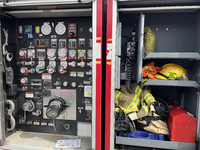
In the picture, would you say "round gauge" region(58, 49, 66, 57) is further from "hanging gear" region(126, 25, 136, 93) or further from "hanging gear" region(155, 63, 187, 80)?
"hanging gear" region(155, 63, 187, 80)

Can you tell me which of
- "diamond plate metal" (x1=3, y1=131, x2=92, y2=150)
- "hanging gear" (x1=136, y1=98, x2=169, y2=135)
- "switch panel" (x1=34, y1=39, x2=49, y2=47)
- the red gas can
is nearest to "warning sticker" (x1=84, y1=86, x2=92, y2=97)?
"diamond plate metal" (x1=3, y1=131, x2=92, y2=150)

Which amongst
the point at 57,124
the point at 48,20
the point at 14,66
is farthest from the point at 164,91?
the point at 14,66

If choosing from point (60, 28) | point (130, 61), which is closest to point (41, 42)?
point (60, 28)

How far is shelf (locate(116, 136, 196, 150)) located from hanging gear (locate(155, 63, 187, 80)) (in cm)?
96

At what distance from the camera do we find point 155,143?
79.3 inches

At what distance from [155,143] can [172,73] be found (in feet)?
3.59

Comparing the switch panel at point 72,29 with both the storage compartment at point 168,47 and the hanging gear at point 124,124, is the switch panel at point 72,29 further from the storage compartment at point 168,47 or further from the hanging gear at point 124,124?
the hanging gear at point 124,124

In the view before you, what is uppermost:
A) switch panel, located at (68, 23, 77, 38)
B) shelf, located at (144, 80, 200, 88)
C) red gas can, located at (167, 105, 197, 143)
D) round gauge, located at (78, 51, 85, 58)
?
switch panel, located at (68, 23, 77, 38)

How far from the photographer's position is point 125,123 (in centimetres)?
207

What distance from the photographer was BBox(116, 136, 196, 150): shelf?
6.47 feet

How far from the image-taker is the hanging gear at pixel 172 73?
7.00 ft

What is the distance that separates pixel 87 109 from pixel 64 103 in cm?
45

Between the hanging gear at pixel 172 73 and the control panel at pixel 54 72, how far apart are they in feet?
4.06

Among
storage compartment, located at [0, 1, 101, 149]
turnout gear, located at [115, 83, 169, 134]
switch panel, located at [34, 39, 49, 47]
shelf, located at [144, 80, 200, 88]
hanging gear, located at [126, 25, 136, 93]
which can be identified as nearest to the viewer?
shelf, located at [144, 80, 200, 88]
